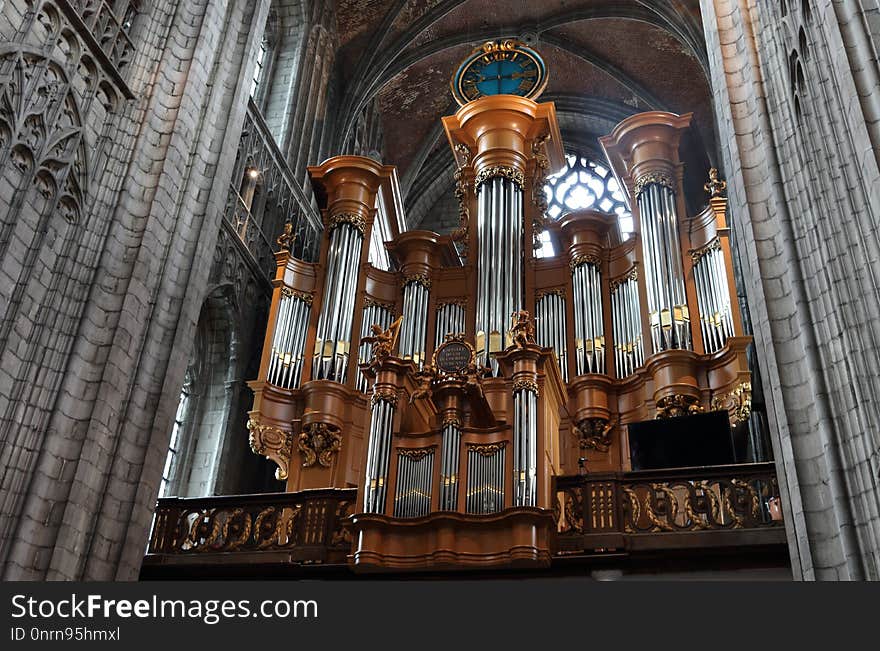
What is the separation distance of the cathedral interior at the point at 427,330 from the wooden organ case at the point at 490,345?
0.13 ft

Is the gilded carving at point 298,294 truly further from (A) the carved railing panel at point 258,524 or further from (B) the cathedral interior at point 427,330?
(A) the carved railing panel at point 258,524

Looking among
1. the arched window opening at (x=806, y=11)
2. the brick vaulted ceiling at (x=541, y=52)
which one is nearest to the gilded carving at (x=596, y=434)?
the arched window opening at (x=806, y=11)

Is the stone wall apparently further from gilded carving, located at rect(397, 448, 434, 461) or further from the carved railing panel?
the carved railing panel

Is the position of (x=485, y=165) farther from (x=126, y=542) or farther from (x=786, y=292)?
(x=126, y=542)

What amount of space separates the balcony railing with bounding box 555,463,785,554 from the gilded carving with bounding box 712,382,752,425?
199 centimetres

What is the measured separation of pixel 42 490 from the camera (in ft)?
Answer: 24.1

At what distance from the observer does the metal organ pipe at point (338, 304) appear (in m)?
11.6

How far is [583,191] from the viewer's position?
65.1 feet

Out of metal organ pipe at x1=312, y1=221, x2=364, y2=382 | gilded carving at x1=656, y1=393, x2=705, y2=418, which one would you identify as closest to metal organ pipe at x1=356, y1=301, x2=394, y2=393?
metal organ pipe at x1=312, y1=221, x2=364, y2=382

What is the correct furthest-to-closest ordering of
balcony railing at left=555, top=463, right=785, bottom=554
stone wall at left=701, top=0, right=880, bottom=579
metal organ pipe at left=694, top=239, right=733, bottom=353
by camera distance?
metal organ pipe at left=694, top=239, right=733, bottom=353 → balcony railing at left=555, top=463, right=785, bottom=554 → stone wall at left=701, top=0, right=880, bottom=579

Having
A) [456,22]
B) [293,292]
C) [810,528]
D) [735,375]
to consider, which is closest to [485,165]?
[293,292]

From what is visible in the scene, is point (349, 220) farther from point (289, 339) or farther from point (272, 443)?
point (272, 443)

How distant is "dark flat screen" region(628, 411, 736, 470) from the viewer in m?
9.06

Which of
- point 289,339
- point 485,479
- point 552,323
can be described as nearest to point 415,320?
point 289,339
